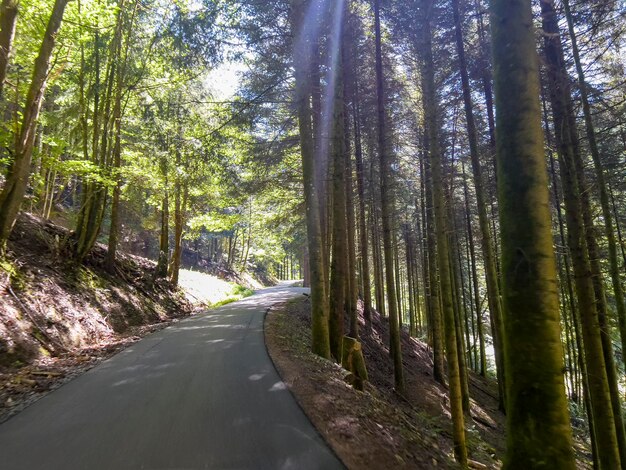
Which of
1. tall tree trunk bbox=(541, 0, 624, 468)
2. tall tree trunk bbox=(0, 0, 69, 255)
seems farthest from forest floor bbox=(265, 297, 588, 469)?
tall tree trunk bbox=(0, 0, 69, 255)

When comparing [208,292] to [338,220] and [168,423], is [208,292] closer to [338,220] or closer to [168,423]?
[338,220]

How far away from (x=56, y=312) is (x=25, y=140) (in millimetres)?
3911

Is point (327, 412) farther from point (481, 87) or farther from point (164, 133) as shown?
point (164, 133)

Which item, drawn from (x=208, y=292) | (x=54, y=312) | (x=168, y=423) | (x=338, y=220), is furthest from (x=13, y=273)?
(x=208, y=292)

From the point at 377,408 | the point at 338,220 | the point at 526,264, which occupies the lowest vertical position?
the point at 377,408

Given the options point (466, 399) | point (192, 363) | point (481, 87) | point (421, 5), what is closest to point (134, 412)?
point (192, 363)

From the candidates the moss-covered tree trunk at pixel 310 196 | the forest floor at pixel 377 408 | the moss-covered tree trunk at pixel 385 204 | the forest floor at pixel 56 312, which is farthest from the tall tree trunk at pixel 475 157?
the forest floor at pixel 56 312

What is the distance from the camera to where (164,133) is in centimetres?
1261

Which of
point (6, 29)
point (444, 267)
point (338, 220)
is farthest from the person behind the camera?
point (338, 220)

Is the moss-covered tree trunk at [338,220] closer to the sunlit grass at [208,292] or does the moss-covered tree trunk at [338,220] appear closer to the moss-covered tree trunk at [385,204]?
the moss-covered tree trunk at [385,204]

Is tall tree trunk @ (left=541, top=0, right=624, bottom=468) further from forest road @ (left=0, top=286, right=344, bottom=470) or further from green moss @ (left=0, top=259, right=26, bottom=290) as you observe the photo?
green moss @ (left=0, top=259, right=26, bottom=290)

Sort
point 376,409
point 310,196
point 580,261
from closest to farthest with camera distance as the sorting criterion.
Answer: point 376,409
point 580,261
point 310,196

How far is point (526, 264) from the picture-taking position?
8.25 ft

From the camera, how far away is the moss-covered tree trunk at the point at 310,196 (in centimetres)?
788
